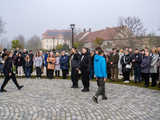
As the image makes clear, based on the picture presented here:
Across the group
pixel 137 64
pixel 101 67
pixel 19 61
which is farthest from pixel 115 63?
pixel 19 61

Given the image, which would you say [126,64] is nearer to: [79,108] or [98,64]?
[98,64]

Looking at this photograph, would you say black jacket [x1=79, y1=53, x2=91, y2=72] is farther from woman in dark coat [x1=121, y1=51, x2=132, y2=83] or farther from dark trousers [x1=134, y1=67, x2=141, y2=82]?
dark trousers [x1=134, y1=67, x2=141, y2=82]

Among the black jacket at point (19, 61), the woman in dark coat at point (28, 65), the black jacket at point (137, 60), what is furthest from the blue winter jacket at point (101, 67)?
the black jacket at point (19, 61)

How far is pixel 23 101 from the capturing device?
23.4ft

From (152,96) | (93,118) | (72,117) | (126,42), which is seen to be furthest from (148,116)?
(126,42)

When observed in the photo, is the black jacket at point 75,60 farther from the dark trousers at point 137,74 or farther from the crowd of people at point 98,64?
the dark trousers at point 137,74

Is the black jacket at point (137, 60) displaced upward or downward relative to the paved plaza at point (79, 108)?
upward

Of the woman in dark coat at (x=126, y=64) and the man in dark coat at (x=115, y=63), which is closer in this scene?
the woman in dark coat at (x=126, y=64)

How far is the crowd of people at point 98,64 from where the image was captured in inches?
295

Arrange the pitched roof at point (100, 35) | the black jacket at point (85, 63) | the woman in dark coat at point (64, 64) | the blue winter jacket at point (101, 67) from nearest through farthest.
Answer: the blue winter jacket at point (101, 67)
the black jacket at point (85, 63)
the woman in dark coat at point (64, 64)
the pitched roof at point (100, 35)

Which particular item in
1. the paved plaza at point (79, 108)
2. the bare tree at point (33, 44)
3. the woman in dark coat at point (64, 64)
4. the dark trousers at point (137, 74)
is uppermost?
the bare tree at point (33, 44)

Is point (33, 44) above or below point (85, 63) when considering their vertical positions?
above

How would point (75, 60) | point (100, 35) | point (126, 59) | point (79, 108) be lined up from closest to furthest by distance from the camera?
point (79, 108)
point (75, 60)
point (126, 59)
point (100, 35)

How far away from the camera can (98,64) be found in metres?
7.40
